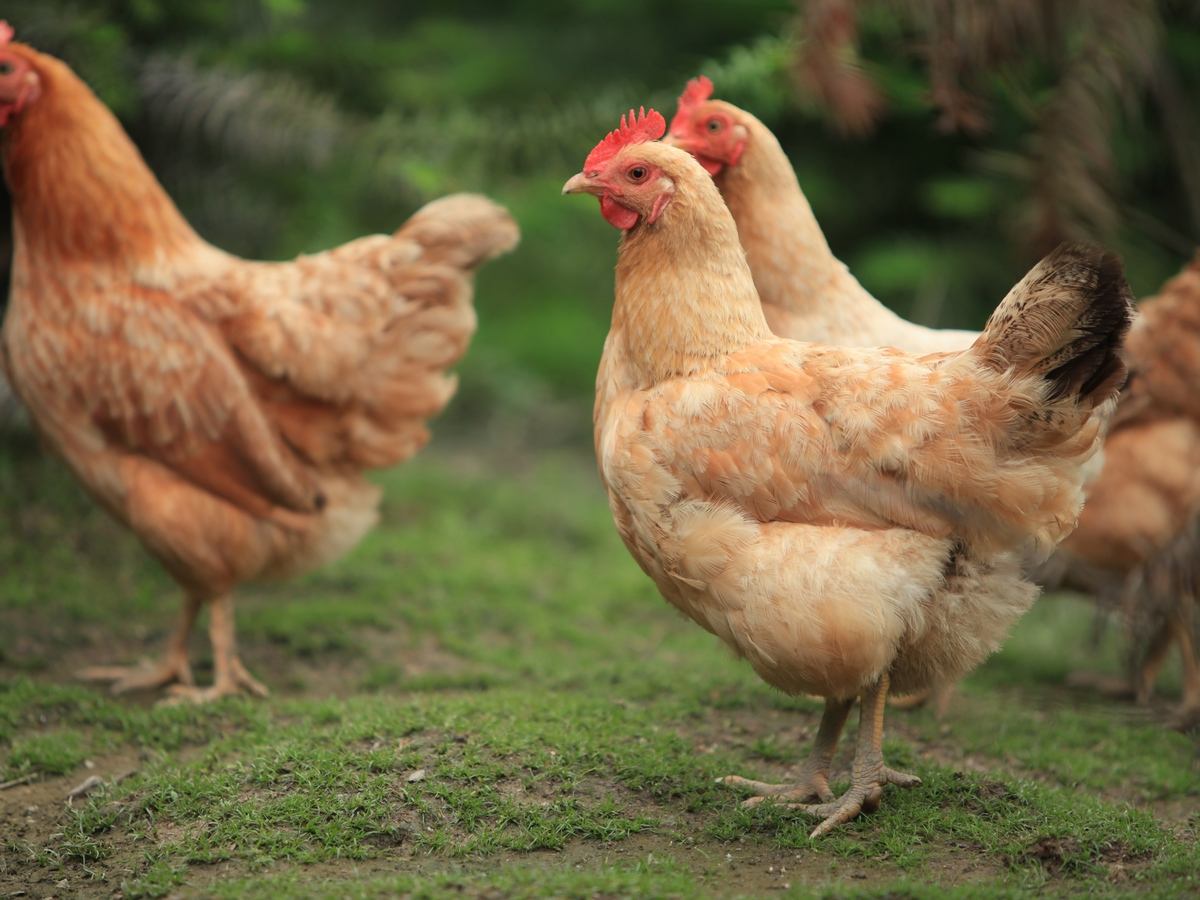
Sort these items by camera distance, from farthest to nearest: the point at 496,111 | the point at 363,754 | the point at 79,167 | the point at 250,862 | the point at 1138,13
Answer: the point at 496,111, the point at 1138,13, the point at 79,167, the point at 363,754, the point at 250,862

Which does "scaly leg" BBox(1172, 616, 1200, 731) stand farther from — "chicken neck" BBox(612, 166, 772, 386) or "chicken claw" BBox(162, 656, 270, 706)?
"chicken claw" BBox(162, 656, 270, 706)

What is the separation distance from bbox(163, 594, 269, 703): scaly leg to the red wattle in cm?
266

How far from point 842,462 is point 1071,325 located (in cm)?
79

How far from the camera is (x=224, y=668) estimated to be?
5.34m

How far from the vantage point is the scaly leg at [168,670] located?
214 inches

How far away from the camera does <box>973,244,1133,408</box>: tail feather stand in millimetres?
3381

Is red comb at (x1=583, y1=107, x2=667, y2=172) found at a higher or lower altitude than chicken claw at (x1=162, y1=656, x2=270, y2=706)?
higher

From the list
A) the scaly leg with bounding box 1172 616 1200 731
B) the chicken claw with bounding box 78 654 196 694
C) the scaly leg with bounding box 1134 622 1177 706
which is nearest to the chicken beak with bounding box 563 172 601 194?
the chicken claw with bounding box 78 654 196 694

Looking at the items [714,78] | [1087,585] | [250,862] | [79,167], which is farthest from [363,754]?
[714,78]

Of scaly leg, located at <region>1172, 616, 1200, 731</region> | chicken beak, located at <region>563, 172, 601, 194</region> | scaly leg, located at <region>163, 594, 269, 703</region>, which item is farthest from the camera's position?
scaly leg, located at <region>1172, 616, 1200, 731</region>

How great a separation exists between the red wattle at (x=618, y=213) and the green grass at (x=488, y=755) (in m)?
1.96

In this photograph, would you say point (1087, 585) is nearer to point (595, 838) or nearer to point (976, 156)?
point (595, 838)

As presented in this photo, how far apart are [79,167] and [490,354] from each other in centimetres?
441

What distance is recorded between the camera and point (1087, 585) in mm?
5672
